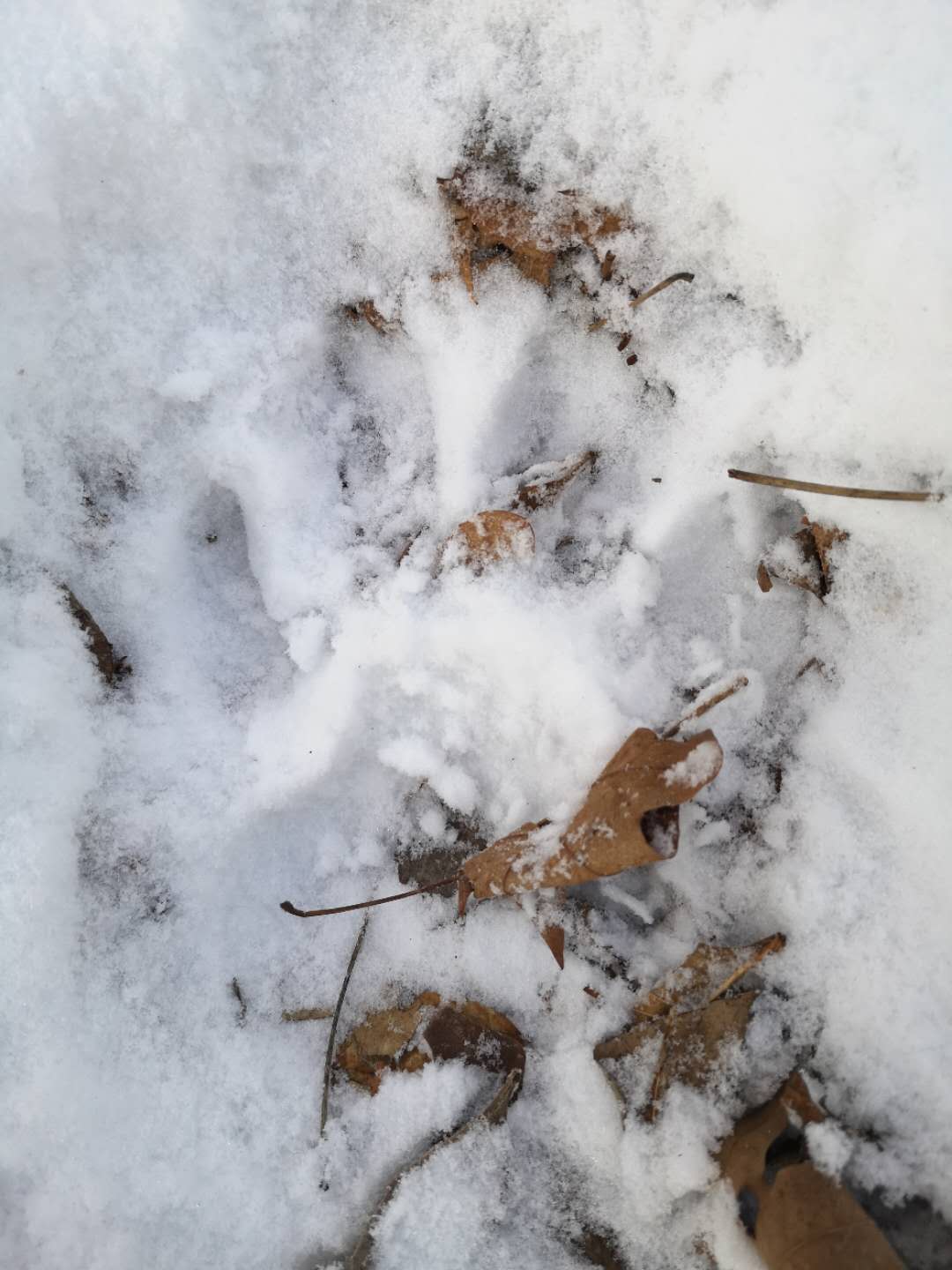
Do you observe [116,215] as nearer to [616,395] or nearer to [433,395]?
[433,395]

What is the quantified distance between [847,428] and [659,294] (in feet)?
1.37

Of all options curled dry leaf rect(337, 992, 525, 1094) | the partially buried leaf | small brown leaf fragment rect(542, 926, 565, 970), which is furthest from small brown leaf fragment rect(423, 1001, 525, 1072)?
the partially buried leaf

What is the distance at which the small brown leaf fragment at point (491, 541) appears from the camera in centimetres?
146

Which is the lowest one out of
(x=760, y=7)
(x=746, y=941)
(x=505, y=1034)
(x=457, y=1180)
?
(x=457, y=1180)

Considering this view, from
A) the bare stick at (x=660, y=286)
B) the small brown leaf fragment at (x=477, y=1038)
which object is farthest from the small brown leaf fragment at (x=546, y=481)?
the small brown leaf fragment at (x=477, y=1038)

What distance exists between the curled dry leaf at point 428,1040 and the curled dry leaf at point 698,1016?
9.2 inches

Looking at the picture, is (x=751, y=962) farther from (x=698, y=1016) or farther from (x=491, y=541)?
(x=491, y=541)

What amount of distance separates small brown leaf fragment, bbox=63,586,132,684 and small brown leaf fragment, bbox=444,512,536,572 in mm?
678

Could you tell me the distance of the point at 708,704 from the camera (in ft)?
4.58

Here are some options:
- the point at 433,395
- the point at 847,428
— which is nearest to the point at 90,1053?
the point at 433,395

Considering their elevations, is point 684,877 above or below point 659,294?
below

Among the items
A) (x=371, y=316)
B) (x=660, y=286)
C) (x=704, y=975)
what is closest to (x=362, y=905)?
(x=704, y=975)

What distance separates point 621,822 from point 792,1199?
0.60 meters

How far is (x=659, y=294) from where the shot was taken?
4.75 ft
